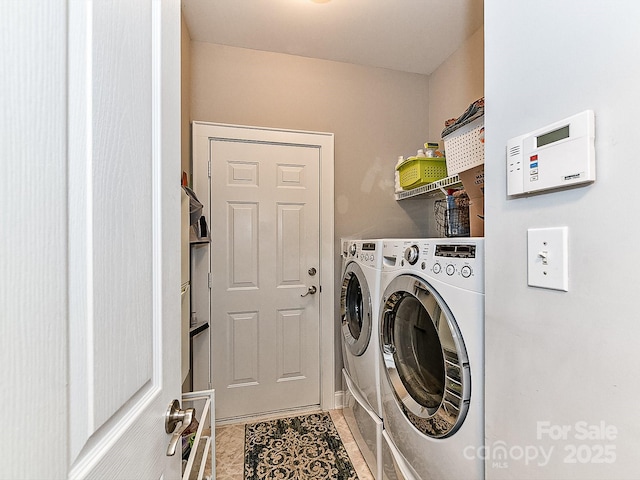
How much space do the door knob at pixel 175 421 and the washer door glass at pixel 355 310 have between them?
1.04 metres

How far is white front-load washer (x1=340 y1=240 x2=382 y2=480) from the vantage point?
1467mm

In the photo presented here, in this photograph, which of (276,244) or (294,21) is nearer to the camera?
(294,21)

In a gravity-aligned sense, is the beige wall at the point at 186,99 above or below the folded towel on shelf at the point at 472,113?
above

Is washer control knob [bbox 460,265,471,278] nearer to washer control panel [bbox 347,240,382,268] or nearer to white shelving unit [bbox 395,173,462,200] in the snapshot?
washer control panel [bbox 347,240,382,268]

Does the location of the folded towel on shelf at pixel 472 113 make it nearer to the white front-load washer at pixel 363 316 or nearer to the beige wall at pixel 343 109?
the white front-load washer at pixel 363 316

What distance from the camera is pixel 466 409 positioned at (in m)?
0.89

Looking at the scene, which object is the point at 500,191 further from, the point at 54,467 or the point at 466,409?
the point at 54,467

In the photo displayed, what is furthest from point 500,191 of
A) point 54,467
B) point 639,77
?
point 54,467

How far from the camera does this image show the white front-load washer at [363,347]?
147 cm

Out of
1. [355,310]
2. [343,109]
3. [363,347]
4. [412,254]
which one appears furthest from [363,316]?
[343,109]

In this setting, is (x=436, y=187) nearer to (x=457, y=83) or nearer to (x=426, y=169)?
(x=426, y=169)

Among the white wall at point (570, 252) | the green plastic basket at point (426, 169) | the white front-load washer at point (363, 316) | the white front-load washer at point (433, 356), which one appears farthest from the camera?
the green plastic basket at point (426, 169)

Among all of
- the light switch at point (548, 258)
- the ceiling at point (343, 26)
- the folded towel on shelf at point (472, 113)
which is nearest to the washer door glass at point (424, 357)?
the light switch at point (548, 258)

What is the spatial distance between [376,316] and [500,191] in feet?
2.78
